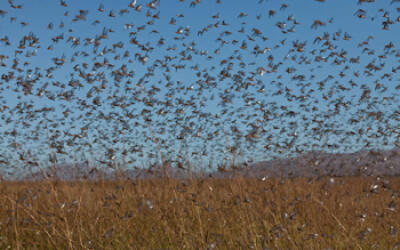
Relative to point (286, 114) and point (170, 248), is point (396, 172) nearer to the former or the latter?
point (286, 114)

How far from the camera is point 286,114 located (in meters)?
9.32

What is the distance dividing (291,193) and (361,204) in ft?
4.75

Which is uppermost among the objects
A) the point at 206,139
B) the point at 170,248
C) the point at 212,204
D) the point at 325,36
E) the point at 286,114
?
the point at 325,36

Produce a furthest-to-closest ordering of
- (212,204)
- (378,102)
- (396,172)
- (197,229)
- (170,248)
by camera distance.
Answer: (396,172) < (378,102) < (212,204) < (197,229) < (170,248)

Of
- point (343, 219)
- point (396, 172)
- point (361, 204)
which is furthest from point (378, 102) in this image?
point (396, 172)

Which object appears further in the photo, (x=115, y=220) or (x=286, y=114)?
(x=286, y=114)

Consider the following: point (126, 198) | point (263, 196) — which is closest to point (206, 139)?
point (263, 196)

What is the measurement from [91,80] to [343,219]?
535 centimetres

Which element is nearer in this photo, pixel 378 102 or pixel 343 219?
pixel 343 219

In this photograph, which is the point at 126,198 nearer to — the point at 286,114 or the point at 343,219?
the point at 343,219

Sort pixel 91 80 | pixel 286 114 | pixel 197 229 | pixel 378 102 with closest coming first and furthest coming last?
pixel 197 229, pixel 91 80, pixel 286 114, pixel 378 102

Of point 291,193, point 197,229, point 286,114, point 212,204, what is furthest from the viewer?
point 286,114

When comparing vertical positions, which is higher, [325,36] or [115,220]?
[325,36]

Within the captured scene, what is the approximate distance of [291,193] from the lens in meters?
8.70
